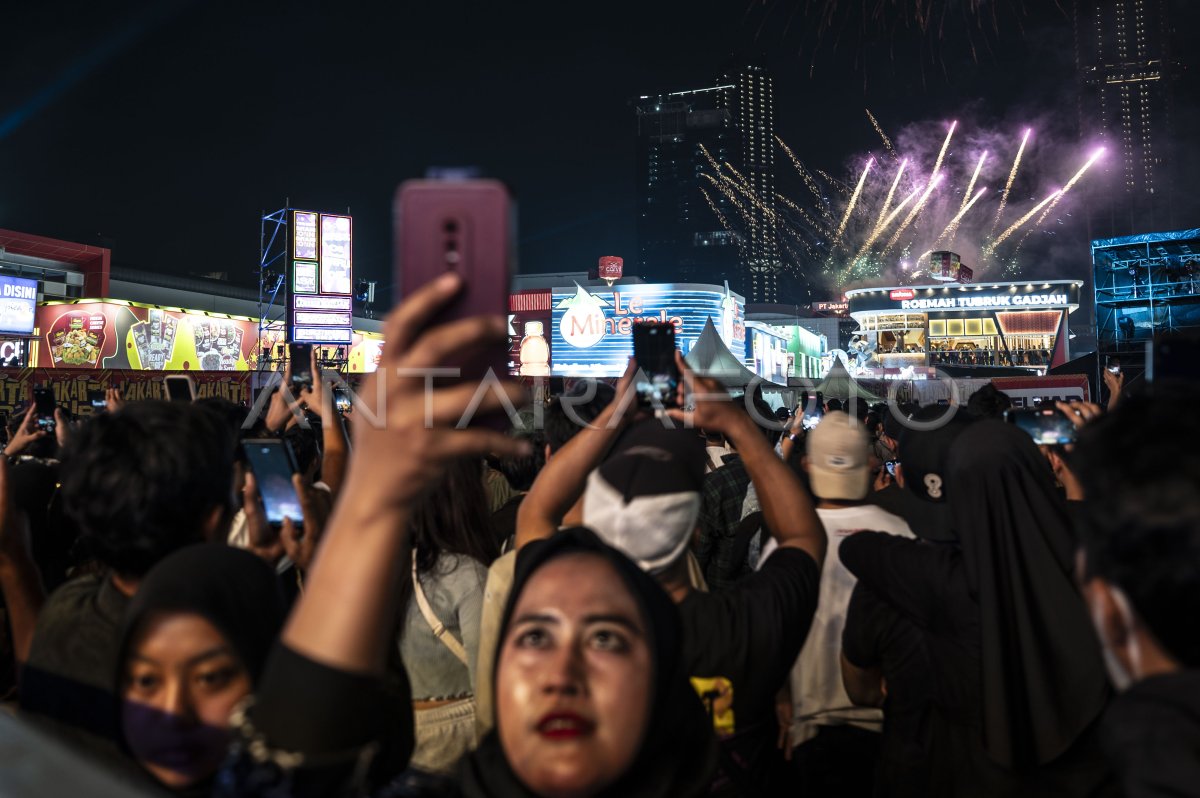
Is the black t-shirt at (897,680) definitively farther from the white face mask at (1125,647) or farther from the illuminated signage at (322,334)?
the illuminated signage at (322,334)

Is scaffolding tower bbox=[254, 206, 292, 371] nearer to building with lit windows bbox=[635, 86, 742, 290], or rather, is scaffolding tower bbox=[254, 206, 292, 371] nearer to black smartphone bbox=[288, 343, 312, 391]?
black smartphone bbox=[288, 343, 312, 391]

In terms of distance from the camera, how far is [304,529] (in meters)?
2.65

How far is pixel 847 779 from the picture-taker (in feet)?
11.2

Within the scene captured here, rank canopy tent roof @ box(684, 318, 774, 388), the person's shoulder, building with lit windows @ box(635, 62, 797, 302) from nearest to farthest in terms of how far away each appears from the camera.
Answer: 1. the person's shoulder
2. canopy tent roof @ box(684, 318, 774, 388)
3. building with lit windows @ box(635, 62, 797, 302)

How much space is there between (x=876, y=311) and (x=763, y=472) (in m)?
55.9

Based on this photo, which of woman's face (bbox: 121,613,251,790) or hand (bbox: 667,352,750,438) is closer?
woman's face (bbox: 121,613,251,790)

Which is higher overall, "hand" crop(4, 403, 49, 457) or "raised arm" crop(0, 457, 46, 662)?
"hand" crop(4, 403, 49, 457)

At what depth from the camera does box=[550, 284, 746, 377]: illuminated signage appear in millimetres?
53938

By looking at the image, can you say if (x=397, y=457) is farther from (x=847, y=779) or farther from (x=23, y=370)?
(x=23, y=370)

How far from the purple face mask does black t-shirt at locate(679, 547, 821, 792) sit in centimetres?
120

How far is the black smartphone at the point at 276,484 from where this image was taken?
8.86ft

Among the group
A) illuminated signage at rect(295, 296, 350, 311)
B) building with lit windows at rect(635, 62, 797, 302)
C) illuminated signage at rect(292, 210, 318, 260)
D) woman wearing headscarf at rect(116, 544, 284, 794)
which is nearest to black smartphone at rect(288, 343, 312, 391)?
woman wearing headscarf at rect(116, 544, 284, 794)

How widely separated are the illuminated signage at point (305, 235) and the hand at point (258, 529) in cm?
2859

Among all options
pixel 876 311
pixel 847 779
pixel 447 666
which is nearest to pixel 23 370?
pixel 447 666
